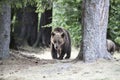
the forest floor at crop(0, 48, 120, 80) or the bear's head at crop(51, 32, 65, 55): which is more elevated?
the bear's head at crop(51, 32, 65, 55)

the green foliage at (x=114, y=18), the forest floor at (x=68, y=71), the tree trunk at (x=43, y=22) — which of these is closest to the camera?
the forest floor at (x=68, y=71)

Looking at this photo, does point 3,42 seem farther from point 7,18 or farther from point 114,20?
point 114,20

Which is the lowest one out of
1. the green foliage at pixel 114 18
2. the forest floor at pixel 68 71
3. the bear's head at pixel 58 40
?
the forest floor at pixel 68 71

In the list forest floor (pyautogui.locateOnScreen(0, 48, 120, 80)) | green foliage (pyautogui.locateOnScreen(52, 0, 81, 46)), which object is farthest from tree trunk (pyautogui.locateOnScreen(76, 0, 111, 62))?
green foliage (pyautogui.locateOnScreen(52, 0, 81, 46))

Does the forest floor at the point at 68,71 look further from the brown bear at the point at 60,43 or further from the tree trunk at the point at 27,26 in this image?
the tree trunk at the point at 27,26

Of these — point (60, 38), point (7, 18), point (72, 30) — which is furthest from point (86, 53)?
point (72, 30)

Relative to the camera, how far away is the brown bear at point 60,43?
606 inches

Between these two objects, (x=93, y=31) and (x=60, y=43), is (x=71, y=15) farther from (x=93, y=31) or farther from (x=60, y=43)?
(x=93, y=31)

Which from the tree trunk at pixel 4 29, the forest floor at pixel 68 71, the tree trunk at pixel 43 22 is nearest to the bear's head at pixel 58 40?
the tree trunk at pixel 4 29

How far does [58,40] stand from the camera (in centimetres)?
1541

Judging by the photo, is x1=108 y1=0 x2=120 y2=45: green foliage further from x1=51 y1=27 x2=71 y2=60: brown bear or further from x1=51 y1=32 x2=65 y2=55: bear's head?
x1=51 y1=32 x2=65 y2=55: bear's head

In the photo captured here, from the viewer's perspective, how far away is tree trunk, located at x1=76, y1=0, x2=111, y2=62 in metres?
9.90

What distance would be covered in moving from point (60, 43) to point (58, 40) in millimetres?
172

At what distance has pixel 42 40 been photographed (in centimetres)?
2338
